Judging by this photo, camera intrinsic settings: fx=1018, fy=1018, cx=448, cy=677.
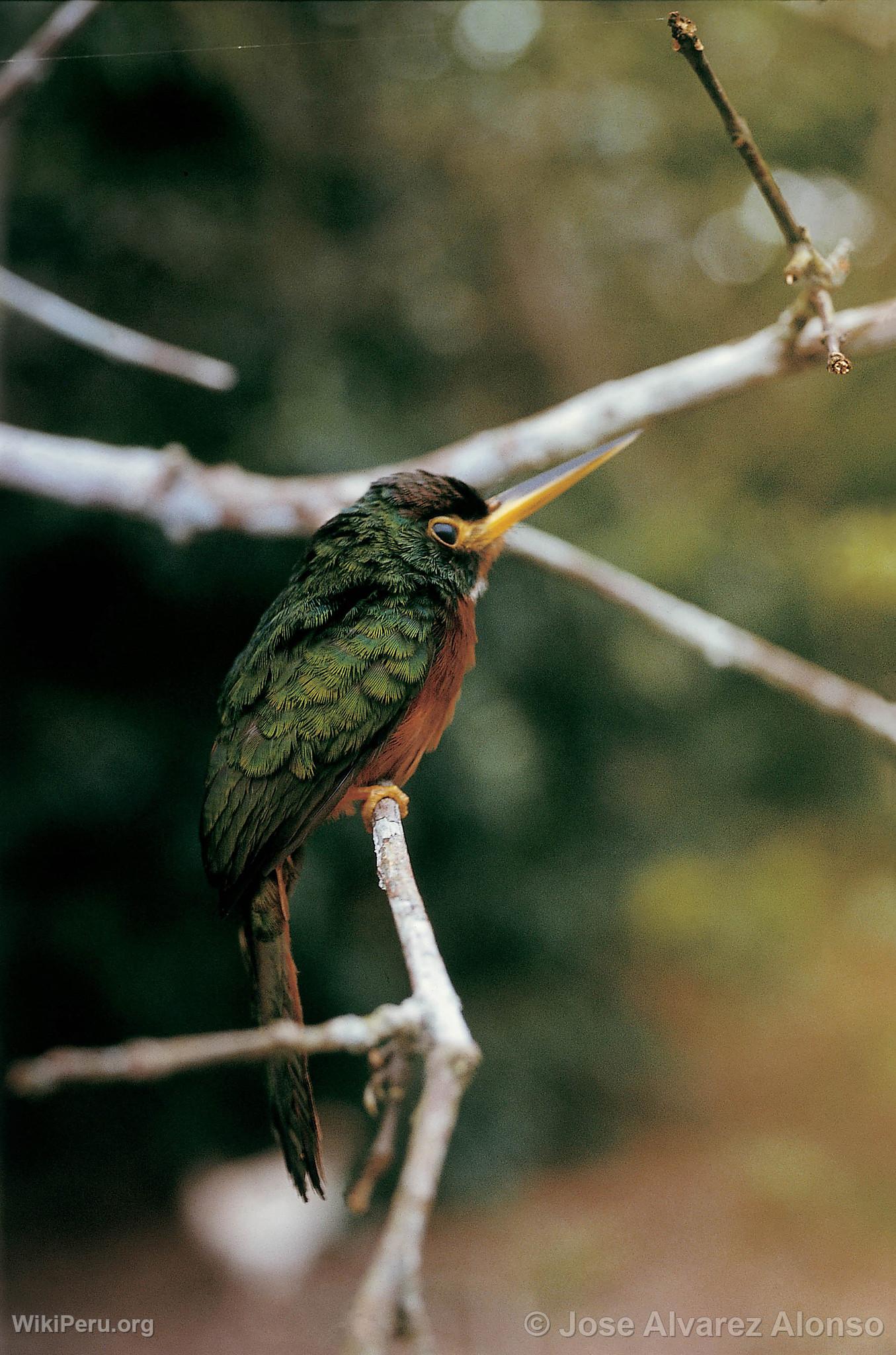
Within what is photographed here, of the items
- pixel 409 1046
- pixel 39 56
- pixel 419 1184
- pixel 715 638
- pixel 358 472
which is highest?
pixel 39 56

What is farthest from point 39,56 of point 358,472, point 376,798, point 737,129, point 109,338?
point 376,798

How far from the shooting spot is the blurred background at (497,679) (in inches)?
55.9

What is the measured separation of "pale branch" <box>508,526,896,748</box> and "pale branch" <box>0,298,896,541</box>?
0.14 meters

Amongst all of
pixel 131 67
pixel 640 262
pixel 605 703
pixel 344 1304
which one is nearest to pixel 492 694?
pixel 605 703

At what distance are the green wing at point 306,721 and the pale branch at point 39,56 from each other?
95 cm

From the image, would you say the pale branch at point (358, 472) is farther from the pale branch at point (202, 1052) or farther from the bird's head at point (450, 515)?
the pale branch at point (202, 1052)

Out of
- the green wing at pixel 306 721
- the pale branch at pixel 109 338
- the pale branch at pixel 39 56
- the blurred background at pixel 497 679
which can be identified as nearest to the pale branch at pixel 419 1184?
the green wing at pixel 306 721

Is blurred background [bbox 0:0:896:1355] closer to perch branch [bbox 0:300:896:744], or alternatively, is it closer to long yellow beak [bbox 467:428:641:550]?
perch branch [bbox 0:300:896:744]

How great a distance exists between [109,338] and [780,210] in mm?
1013

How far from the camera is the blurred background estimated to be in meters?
1.42

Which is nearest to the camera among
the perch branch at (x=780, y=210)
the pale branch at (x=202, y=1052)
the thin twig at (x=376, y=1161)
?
the pale branch at (x=202, y=1052)

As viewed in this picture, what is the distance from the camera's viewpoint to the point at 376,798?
1.23 m

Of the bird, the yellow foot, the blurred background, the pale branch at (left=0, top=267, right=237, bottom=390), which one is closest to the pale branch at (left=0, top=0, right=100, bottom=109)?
the blurred background

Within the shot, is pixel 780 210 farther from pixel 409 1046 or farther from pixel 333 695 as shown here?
pixel 409 1046
